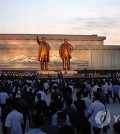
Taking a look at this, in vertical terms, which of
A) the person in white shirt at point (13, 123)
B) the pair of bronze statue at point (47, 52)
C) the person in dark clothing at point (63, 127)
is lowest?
the person in white shirt at point (13, 123)

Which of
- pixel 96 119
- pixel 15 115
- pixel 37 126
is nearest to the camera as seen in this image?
pixel 37 126

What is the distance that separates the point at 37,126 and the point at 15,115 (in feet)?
5.74

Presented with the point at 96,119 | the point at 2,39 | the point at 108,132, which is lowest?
the point at 108,132

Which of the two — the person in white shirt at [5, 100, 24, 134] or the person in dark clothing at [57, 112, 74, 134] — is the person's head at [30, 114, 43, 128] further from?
the person in white shirt at [5, 100, 24, 134]

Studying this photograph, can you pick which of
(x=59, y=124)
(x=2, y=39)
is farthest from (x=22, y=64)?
(x=59, y=124)

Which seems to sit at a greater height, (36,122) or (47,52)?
(47,52)

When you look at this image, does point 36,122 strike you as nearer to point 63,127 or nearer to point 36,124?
point 36,124

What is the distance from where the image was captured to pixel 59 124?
5.36m

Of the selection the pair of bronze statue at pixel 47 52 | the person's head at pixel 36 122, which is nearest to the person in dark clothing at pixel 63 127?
the person's head at pixel 36 122

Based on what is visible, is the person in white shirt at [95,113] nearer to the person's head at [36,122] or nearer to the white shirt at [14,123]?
the white shirt at [14,123]

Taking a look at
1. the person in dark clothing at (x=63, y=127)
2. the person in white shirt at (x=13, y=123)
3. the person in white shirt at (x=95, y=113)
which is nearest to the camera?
the person in dark clothing at (x=63, y=127)

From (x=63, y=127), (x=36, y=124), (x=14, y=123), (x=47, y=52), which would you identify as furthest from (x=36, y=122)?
(x=47, y=52)

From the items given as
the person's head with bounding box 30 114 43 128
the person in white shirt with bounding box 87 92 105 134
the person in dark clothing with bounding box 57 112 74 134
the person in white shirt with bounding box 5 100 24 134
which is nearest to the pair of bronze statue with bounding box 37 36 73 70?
the person in white shirt with bounding box 87 92 105 134

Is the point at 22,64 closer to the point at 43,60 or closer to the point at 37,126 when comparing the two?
the point at 43,60
